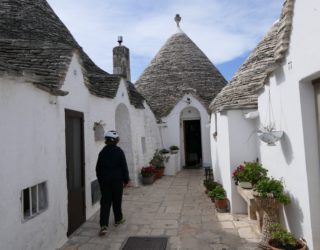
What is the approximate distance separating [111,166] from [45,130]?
1.47 meters

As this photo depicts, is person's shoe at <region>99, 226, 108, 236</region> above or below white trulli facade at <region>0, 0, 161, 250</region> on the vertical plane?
below

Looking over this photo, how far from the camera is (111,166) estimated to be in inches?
230

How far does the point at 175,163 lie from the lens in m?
13.6

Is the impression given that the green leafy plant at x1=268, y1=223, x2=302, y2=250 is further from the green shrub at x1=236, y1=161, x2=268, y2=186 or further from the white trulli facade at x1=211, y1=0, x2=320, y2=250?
the green shrub at x1=236, y1=161, x2=268, y2=186

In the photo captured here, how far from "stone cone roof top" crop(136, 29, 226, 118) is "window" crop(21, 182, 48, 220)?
420 inches

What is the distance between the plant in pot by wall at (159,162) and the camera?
1261cm

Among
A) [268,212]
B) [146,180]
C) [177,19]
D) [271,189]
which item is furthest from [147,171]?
[177,19]

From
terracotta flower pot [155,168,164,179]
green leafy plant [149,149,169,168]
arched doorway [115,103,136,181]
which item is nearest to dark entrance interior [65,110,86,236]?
arched doorway [115,103,136,181]

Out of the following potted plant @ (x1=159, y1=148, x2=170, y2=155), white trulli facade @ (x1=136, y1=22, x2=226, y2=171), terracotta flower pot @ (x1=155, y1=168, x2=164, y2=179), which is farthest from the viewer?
white trulli facade @ (x1=136, y1=22, x2=226, y2=171)

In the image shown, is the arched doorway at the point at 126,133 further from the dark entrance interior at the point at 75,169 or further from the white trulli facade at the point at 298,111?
the white trulli facade at the point at 298,111

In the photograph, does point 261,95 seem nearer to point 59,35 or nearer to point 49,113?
point 49,113

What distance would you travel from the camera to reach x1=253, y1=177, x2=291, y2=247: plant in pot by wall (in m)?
4.45

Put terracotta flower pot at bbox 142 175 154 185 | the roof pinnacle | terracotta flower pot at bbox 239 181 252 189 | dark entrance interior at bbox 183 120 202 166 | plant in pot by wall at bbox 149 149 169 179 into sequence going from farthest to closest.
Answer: the roof pinnacle → dark entrance interior at bbox 183 120 202 166 → plant in pot by wall at bbox 149 149 169 179 → terracotta flower pot at bbox 142 175 154 185 → terracotta flower pot at bbox 239 181 252 189

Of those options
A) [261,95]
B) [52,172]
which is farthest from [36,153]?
[261,95]
